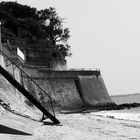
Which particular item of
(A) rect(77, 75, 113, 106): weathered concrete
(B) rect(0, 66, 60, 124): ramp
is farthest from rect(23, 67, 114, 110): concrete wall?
(B) rect(0, 66, 60, 124): ramp

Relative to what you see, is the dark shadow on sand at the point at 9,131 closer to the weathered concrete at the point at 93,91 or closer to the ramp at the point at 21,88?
the ramp at the point at 21,88

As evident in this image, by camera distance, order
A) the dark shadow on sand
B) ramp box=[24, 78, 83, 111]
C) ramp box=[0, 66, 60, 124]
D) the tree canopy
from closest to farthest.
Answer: the dark shadow on sand → ramp box=[0, 66, 60, 124] → ramp box=[24, 78, 83, 111] → the tree canopy

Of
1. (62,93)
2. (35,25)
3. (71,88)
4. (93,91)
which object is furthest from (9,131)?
(35,25)

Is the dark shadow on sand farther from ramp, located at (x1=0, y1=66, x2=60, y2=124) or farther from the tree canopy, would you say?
the tree canopy

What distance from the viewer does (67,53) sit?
52.3 metres

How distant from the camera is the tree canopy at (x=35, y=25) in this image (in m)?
50.0

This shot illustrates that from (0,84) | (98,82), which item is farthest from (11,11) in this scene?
(0,84)

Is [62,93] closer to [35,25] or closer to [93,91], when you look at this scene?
[93,91]

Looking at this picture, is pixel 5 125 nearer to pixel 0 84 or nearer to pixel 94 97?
pixel 0 84

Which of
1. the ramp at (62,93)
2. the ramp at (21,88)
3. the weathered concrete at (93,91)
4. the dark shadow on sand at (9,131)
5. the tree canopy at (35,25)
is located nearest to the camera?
the dark shadow on sand at (9,131)

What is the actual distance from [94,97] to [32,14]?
2003 centimetres

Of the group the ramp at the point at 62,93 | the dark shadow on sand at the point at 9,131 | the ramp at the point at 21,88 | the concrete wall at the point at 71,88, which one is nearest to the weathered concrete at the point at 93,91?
the concrete wall at the point at 71,88

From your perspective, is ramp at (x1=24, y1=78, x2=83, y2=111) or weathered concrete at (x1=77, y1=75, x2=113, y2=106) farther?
weathered concrete at (x1=77, y1=75, x2=113, y2=106)

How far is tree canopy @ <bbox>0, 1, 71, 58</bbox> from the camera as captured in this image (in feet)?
164
